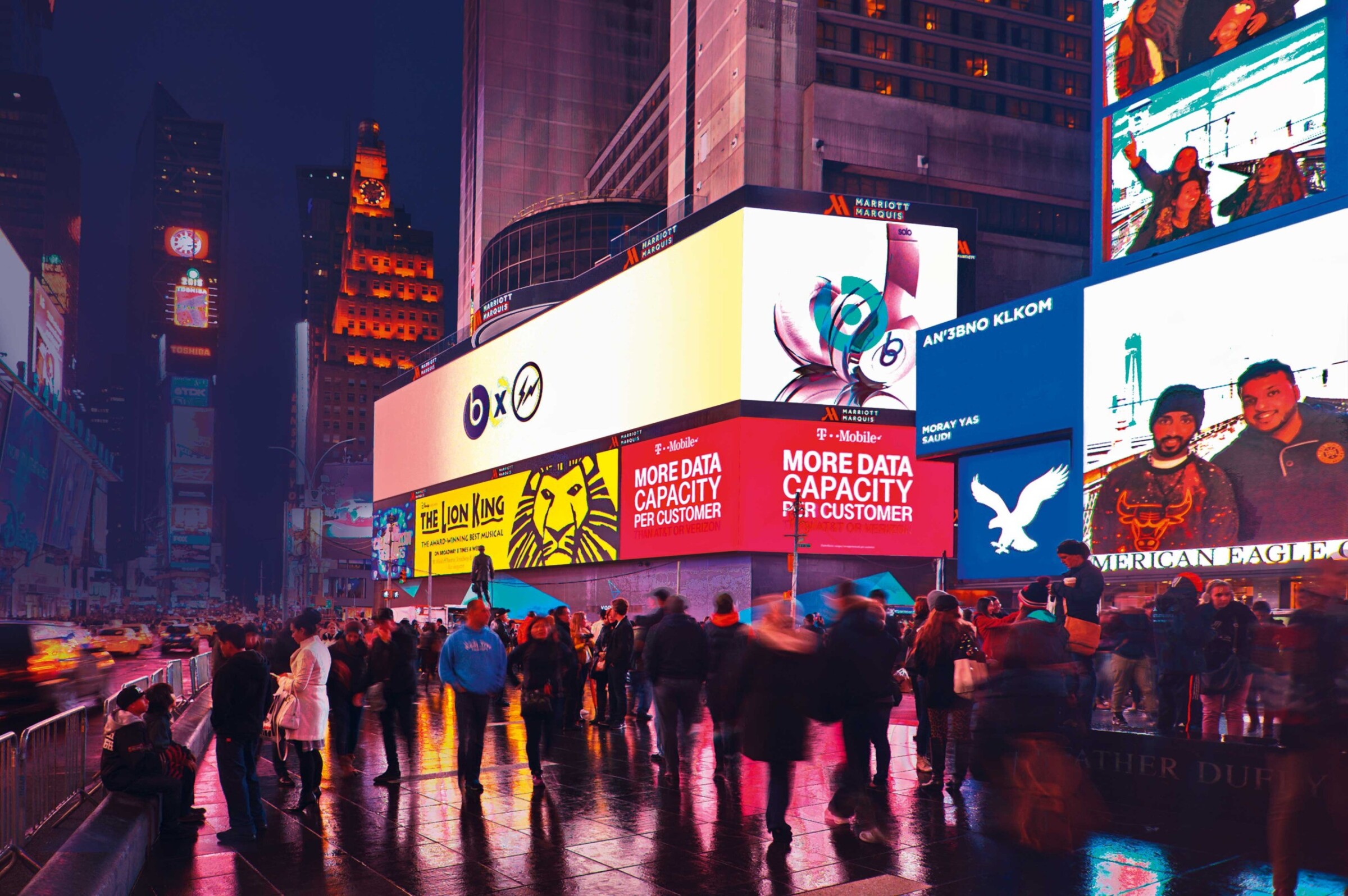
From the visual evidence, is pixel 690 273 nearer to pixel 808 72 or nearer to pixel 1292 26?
pixel 808 72

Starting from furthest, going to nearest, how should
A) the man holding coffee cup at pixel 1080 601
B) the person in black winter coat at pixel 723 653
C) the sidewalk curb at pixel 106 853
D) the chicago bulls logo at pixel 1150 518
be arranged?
the chicago bulls logo at pixel 1150 518, the man holding coffee cup at pixel 1080 601, the person in black winter coat at pixel 723 653, the sidewalk curb at pixel 106 853

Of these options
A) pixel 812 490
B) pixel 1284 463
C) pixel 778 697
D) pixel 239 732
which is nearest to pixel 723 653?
pixel 778 697

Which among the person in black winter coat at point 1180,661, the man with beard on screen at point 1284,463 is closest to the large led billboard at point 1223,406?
the man with beard on screen at point 1284,463

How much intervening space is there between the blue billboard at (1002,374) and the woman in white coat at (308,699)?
1006 inches

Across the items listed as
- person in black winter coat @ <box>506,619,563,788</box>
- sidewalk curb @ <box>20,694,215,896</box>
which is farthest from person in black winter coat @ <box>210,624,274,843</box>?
person in black winter coat @ <box>506,619,563,788</box>

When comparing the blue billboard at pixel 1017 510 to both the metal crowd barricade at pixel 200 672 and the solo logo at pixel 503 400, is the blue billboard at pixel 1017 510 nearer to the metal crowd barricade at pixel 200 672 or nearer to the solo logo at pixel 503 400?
the metal crowd barricade at pixel 200 672

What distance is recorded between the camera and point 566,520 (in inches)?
2360

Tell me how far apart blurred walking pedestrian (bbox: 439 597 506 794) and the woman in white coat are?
109 cm

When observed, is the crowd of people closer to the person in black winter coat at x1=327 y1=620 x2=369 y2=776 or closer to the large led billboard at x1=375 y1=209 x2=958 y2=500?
the person in black winter coat at x1=327 y1=620 x2=369 y2=776

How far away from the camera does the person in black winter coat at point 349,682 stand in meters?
13.3

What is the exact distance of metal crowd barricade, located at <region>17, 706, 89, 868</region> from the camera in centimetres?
762

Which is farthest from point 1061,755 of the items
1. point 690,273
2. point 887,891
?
point 690,273

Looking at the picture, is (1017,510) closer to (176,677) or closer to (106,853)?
(176,677)

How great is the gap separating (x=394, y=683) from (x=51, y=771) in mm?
4123
